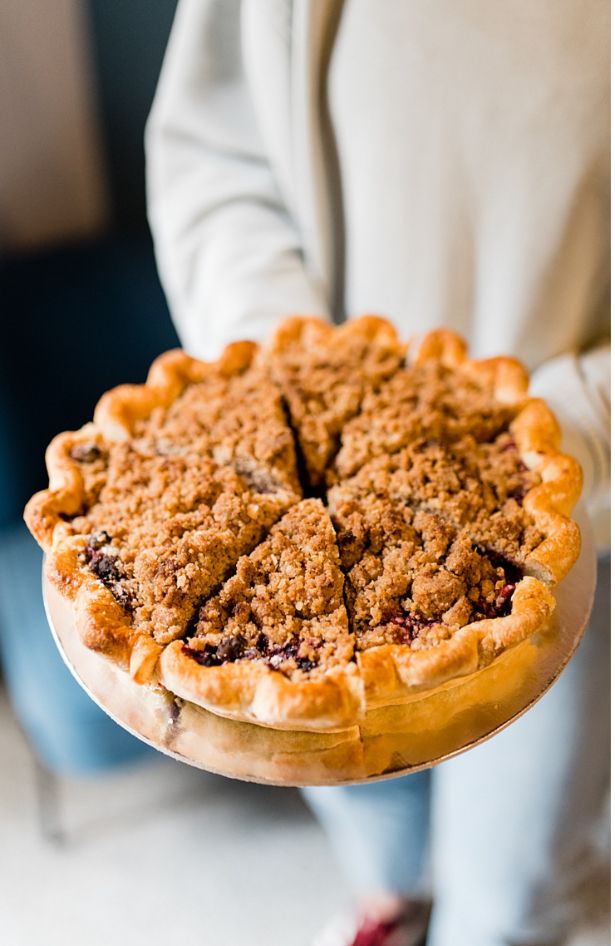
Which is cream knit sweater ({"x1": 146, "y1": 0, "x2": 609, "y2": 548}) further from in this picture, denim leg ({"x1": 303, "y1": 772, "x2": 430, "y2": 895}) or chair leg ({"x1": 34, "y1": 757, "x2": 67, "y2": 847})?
chair leg ({"x1": 34, "y1": 757, "x2": 67, "y2": 847})

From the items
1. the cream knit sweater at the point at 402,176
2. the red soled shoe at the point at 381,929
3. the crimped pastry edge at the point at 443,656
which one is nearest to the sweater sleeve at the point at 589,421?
the cream knit sweater at the point at 402,176

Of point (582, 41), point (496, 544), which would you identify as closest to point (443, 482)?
point (496, 544)

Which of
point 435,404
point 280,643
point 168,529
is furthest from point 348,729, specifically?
point 435,404

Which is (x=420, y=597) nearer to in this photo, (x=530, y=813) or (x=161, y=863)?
(x=530, y=813)

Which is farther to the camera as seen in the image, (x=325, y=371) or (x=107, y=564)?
(x=325, y=371)

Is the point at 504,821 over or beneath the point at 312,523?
beneath

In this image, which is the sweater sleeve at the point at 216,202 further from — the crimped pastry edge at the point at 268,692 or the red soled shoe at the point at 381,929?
the red soled shoe at the point at 381,929
